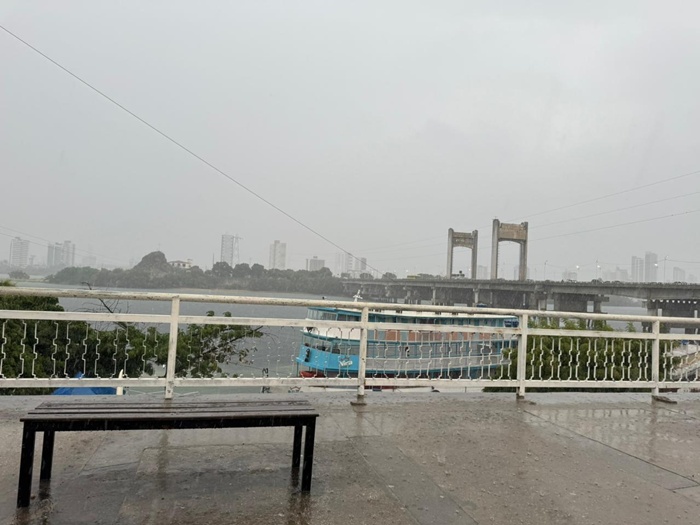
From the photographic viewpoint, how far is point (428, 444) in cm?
427

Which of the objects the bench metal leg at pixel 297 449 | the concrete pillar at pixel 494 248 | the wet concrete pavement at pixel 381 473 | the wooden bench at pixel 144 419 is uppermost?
the concrete pillar at pixel 494 248

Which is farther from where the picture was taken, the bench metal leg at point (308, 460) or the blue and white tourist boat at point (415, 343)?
the blue and white tourist boat at point (415, 343)

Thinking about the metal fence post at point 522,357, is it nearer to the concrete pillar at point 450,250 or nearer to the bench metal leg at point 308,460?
the bench metal leg at point 308,460

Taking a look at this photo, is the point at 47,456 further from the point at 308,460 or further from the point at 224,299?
the point at 224,299

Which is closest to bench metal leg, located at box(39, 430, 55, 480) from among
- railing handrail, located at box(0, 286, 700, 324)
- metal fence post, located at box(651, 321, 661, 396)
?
railing handrail, located at box(0, 286, 700, 324)

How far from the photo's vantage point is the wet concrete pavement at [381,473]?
2889 mm

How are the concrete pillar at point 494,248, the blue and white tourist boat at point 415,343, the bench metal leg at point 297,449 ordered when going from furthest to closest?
1. the concrete pillar at point 494,248
2. the blue and white tourist boat at point 415,343
3. the bench metal leg at point 297,449

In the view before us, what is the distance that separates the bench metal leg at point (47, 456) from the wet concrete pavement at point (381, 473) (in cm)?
7

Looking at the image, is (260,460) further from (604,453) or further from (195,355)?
(195,355)

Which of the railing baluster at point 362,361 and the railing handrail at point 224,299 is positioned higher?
the railing handrail at point 224,299

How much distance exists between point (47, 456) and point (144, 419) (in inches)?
31.0

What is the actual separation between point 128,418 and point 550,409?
5010mm

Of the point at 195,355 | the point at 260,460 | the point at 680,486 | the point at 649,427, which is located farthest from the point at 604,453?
the point at 195,355

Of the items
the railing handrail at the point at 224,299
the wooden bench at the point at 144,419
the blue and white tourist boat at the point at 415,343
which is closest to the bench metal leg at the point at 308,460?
the wooden bench at the point at 144,419
